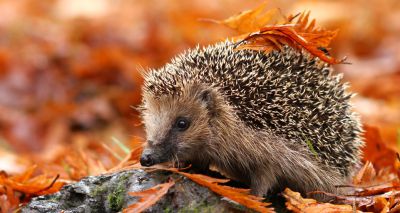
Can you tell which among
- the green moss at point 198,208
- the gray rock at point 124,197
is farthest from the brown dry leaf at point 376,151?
the green moss at point 198,208

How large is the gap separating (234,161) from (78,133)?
760cm

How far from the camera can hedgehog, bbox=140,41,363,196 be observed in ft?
20.4

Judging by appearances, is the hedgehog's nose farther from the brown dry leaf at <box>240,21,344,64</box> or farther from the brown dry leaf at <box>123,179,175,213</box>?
the brown dry leaf at <box>240,21,344,64</box>

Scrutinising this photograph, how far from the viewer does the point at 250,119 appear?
20.5 feet

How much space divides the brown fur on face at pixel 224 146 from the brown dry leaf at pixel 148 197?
0.65 metres

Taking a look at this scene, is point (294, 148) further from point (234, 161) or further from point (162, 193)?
point (162, 193)

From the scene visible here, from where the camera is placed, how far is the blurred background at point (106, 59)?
13.2 metres

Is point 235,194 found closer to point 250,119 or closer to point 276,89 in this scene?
point 250,119

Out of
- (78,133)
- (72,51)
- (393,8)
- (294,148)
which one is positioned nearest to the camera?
(294,148)

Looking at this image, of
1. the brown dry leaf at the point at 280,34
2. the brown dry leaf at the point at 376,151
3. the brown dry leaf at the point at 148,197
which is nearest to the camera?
the brown dry leaf at the point at 148,197

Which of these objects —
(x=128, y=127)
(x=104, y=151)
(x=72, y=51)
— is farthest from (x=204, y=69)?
(x=72, y=51)

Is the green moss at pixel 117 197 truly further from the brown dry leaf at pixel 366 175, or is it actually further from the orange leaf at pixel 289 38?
the brown dry leaf at pixel 366 175

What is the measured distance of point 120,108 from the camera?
46.3 feet

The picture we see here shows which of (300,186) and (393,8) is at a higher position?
(393,8)
